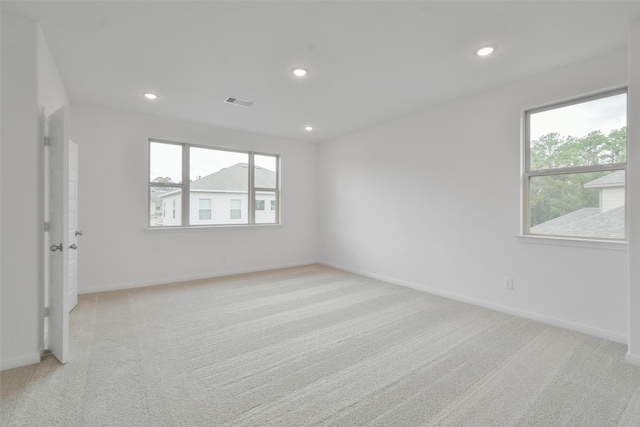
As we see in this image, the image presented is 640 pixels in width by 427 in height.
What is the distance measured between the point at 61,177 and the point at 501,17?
355cm

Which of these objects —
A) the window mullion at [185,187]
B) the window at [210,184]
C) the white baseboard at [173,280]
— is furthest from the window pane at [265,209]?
the window mullion at [185,187]

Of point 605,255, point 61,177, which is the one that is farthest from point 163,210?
point 605,255

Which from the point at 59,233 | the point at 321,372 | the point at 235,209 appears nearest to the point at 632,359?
the point at 321,372

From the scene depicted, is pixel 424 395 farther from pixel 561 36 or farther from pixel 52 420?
pixel 561 36

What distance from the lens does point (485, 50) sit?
2.63 metres

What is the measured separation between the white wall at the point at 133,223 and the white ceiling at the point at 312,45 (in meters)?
0.56

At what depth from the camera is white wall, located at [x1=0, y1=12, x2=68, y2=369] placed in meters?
2.16

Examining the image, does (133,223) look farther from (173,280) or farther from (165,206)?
(173,280)

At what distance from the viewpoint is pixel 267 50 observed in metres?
2.64

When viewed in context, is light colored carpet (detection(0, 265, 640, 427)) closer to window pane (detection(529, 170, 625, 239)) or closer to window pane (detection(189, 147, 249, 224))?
window pane (detection(529, 170, 625, 239))

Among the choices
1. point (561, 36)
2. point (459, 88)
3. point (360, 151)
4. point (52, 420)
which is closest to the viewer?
point (52, 420)

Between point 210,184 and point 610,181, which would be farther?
point 210,184

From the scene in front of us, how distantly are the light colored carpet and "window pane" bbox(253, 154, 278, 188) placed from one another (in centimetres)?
277

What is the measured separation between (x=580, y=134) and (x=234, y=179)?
15.9 feet
